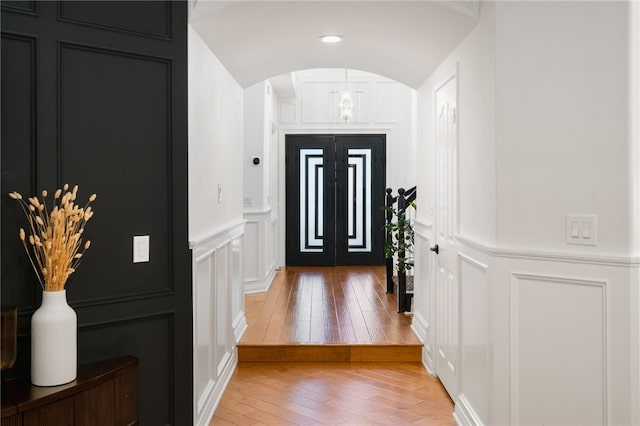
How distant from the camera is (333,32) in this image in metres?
3.39

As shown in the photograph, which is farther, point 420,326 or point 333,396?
point 420,326

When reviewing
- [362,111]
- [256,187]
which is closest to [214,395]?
[256,187]

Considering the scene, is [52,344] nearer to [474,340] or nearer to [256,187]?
[474,340]

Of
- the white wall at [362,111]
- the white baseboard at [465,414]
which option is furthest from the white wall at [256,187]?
the white baseboard at [465,414]

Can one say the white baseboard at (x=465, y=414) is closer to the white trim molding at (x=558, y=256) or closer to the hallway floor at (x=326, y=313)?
the white trim molding at (x=558, y=256)

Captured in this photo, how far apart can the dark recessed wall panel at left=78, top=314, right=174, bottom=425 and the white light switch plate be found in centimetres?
189

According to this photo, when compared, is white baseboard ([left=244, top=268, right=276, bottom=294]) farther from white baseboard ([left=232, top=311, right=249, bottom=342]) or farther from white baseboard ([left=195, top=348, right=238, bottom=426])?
white baseboard ([left=195, top=348, right=238, bottom=426])

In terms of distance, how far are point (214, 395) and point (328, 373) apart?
0.97 meters

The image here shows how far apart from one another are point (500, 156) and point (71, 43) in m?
1.95

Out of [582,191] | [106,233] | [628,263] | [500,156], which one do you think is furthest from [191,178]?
[628,263]

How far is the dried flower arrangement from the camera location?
217 centimetres

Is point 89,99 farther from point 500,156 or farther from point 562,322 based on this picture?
point 562,322

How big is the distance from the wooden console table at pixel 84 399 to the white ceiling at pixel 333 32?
5.59 ft

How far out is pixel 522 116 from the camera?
2.51 metres
